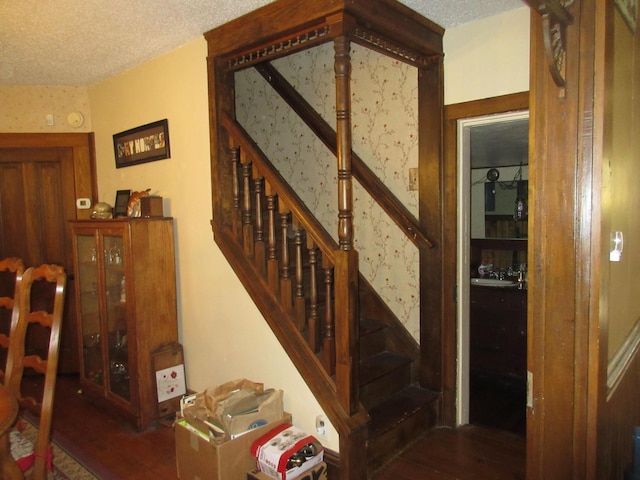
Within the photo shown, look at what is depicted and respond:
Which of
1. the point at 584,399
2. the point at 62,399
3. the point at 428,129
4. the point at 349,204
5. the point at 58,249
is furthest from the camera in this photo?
the point at 58,249

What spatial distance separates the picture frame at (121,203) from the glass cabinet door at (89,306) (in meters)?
0.31

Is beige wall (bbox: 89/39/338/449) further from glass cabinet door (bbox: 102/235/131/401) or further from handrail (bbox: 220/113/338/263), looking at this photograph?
glass cabinet door (bbox: 102/235/131/401)

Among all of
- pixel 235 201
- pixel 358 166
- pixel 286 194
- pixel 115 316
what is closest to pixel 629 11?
pixel 286 194

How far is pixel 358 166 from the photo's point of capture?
3.05 metres

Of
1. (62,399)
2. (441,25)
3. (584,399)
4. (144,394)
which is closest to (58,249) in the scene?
(62,399)

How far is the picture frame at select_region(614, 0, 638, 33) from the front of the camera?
140 cm

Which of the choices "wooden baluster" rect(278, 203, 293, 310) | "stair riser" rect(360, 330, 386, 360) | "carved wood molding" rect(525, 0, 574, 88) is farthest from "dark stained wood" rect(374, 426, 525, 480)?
"carved wood molding" rect(525, 0, 574, 88)

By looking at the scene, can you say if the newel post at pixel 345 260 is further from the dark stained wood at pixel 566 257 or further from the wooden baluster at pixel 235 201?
the dark stained wood at pixel 566 257

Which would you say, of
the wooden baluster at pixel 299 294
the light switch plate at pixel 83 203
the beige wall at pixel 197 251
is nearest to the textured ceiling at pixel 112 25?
the beige wall at pixel 197 251

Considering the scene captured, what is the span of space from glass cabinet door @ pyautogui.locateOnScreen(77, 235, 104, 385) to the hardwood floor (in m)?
0.44

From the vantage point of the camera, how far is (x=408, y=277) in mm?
2977

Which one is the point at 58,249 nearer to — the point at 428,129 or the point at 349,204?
the point at 349,204

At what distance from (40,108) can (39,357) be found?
2.95 m

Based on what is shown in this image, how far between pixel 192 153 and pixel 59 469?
2.04 metres
